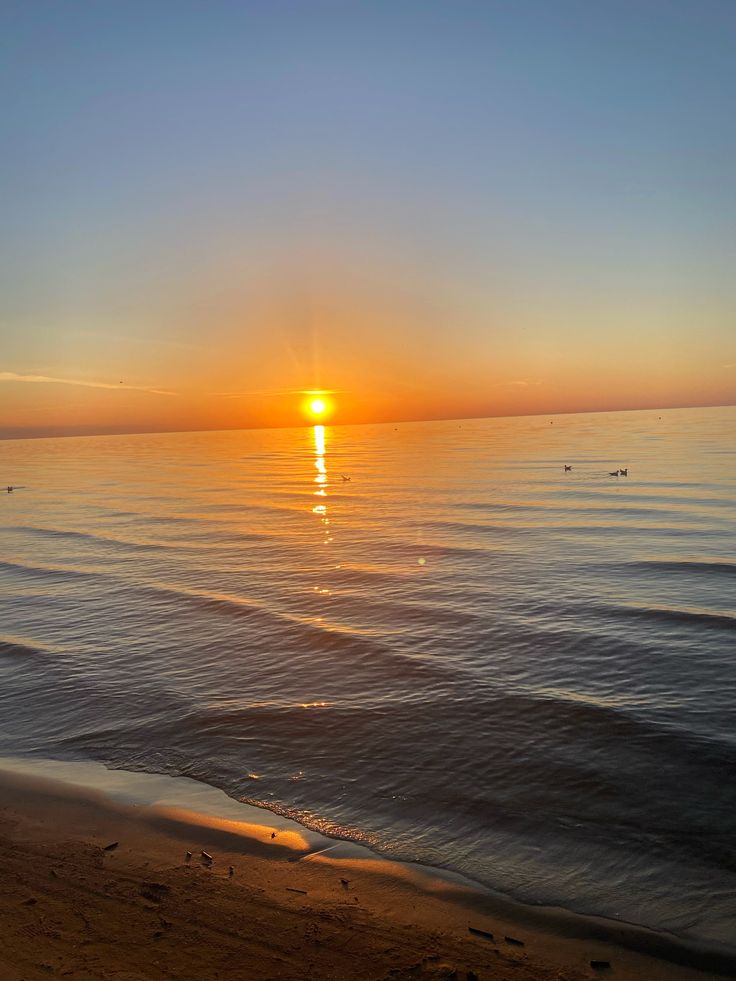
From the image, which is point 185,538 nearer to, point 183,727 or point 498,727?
point 183,727

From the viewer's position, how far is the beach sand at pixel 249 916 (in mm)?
7379

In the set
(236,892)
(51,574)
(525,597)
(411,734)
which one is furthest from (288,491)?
(236,892)

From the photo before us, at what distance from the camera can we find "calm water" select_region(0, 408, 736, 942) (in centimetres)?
1042

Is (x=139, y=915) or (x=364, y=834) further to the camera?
(x=364, y=834)

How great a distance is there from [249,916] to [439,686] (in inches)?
353

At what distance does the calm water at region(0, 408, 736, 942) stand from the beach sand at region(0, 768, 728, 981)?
892 mm

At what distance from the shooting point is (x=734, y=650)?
18234 mm

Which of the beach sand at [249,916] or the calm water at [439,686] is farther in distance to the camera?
the calm water at [439,686]

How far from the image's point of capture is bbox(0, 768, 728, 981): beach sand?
7.38 metres

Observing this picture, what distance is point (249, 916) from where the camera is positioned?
8.28m

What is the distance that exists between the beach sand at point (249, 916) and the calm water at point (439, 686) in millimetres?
892

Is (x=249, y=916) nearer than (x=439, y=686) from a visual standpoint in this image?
Yes

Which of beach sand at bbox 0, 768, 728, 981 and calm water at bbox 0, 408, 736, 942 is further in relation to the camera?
calm water at bbox 0, 408, 736, 942

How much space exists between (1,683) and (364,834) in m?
12.3
